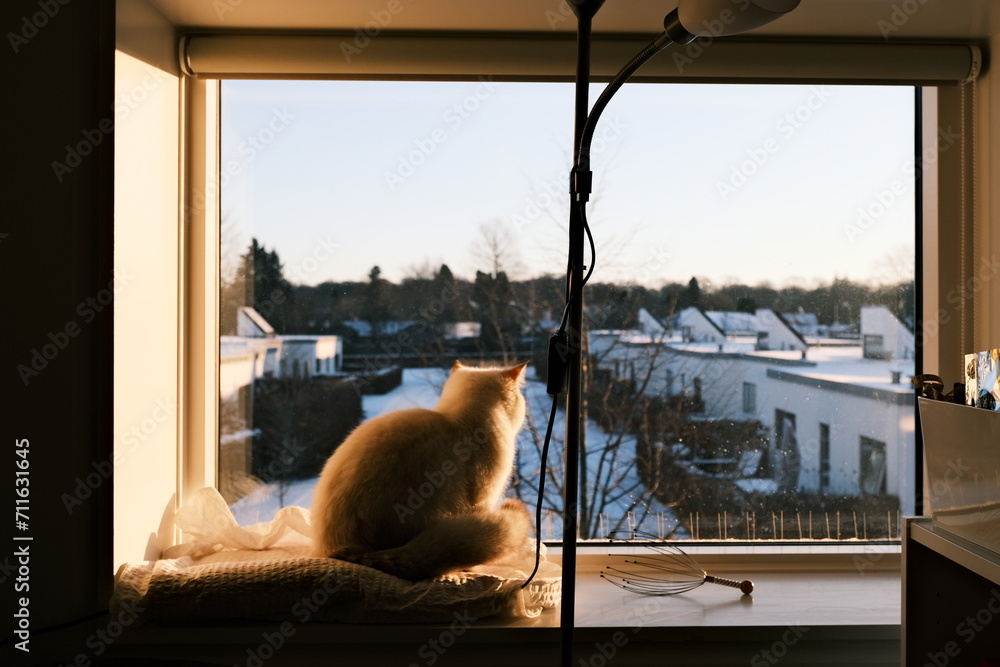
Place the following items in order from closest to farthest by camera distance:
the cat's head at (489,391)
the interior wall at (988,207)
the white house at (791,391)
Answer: the cat's head at (489,391)
the interior wall at (988,207)
the white house at (791,391)

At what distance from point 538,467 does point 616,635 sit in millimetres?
366

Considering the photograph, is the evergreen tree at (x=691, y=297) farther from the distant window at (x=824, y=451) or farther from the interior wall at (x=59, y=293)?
the interior wall at (x=59, y=293)

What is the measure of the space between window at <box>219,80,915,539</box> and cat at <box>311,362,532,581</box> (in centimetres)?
24

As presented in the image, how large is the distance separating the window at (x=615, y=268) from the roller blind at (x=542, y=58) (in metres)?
0.10

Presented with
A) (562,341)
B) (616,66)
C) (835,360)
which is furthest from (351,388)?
(835,360)

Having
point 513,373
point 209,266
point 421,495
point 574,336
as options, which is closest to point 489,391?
point 513,373

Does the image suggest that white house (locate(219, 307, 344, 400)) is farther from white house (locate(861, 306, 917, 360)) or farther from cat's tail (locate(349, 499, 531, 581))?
white house (locate(861, 306, 917, 360))

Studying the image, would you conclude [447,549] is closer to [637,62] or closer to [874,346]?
[637,62]

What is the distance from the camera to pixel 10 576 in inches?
38.8

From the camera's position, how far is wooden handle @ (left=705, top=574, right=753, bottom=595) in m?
1.20

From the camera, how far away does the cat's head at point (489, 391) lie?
1153mm

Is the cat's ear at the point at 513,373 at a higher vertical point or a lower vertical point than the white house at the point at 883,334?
lower

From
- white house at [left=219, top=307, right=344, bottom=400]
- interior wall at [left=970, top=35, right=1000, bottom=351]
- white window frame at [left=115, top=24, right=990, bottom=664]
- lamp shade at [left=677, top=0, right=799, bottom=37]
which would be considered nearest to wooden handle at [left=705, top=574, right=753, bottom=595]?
white window frame at [left=115, top=24, right=990, bottom=664]

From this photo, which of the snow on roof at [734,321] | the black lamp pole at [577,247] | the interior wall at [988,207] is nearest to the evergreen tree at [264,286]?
the black lamp pole at [577,247]
